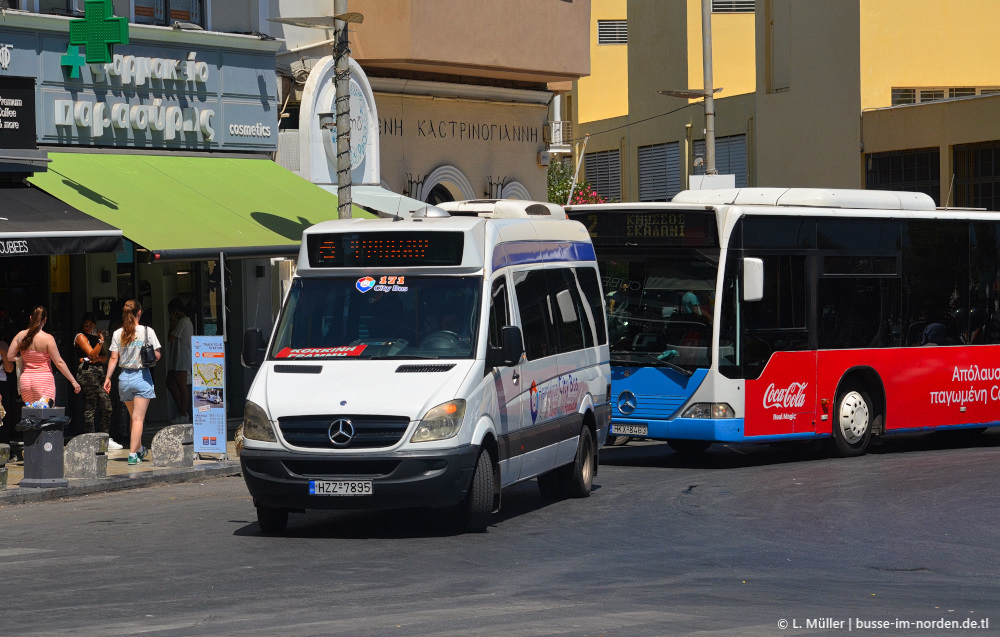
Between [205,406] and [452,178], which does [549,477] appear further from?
[452,178]

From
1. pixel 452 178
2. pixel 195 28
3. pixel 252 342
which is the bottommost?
pixel 252 342

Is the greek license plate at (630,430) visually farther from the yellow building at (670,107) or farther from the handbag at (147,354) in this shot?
the yellow building at (670,107)

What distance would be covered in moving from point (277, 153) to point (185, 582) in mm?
14920

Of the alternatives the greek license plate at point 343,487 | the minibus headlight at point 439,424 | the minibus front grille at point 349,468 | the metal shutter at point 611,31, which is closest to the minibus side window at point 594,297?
the minibus headlight at point 439,424

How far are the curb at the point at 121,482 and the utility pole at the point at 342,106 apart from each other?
3.63 m

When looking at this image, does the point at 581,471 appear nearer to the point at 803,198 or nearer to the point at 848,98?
the point at 803,198

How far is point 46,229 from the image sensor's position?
673 inches

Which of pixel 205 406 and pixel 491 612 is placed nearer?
pixel 491 612

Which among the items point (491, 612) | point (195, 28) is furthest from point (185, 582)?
point (195, 28)

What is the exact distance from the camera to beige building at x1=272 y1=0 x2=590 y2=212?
24.8 m

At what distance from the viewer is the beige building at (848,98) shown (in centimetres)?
3541

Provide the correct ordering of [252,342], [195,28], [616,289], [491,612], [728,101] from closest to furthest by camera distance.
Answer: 1. [491,612]
2. [252,342]
3. [616,289]
4. [195,28]
5. [728,101]

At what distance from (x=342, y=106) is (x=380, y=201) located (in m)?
4.55

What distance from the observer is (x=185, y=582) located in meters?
9.60
